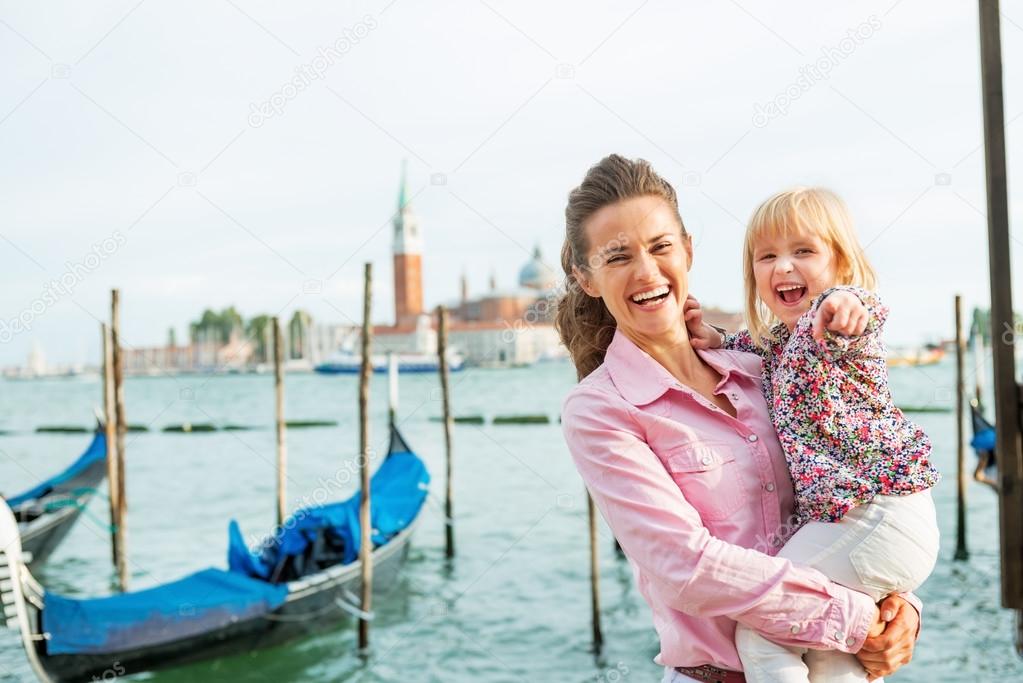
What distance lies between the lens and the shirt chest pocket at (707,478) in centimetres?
137

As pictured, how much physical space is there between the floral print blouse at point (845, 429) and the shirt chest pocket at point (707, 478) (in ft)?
0.30

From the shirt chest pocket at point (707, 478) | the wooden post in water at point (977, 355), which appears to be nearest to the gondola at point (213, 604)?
the shirt chest pocket at point (707, 478)

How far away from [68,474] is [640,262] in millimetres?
10888

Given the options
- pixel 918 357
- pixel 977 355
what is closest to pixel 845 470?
pixel 977 355

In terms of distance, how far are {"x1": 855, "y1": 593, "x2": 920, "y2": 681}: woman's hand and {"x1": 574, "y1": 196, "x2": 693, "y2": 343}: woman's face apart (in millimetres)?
507

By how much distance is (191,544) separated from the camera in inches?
513

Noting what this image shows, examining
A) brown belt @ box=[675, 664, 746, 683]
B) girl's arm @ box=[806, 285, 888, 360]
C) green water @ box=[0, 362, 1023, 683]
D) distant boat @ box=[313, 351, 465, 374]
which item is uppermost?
distant boat @ box=[313, 351, 465, 374]

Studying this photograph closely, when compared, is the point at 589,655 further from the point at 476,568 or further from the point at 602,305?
the point at 602,305

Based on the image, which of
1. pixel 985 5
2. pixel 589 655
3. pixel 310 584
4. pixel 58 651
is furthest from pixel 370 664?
pixel 985 5

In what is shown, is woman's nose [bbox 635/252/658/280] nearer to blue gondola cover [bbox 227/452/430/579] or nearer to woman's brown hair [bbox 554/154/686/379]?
woman's brown hair [bbox 554/154/686/379]

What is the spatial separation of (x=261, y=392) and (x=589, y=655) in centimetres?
4742

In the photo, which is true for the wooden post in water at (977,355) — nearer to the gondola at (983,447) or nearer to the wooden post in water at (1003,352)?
the gondola at (983,447)

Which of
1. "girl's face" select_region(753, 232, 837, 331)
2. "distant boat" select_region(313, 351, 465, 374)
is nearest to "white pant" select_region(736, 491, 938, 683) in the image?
"girl's face" select_region(753, 232, 837, 331)

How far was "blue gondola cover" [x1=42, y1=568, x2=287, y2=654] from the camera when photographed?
600 cm
